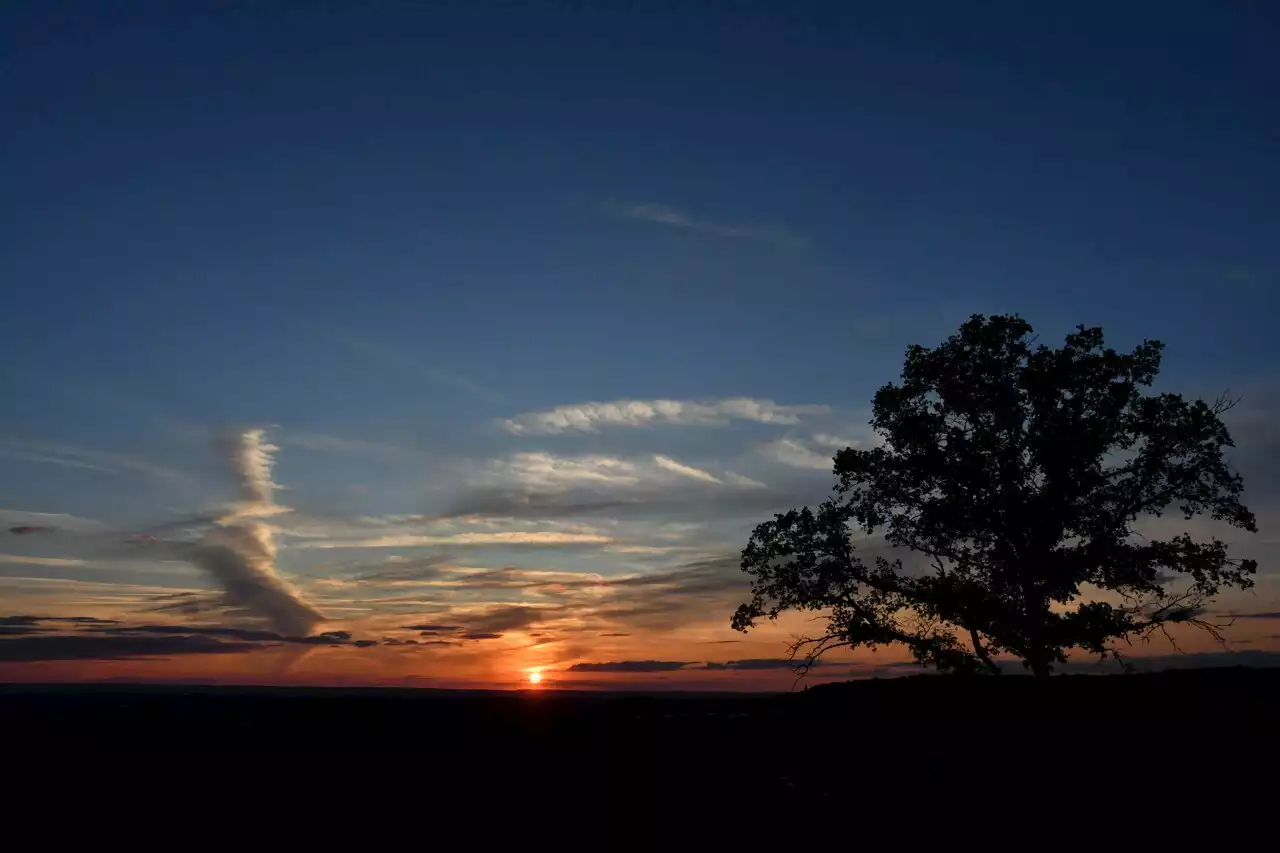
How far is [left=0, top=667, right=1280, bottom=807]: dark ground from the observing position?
20.8 meters

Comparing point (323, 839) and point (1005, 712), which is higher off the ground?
point (1005, 712)

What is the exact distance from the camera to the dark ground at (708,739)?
20812 mm

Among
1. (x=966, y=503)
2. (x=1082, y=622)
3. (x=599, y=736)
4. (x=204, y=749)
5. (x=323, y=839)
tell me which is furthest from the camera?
(x=966, y=503)

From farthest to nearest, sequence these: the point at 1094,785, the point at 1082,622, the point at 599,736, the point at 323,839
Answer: the point at 1082,622 → the point at 599,736 → the point at 1094,785 → the point at 323,839

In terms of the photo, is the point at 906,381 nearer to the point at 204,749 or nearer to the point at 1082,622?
the point at 1082,622

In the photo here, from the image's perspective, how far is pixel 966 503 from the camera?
117 ft

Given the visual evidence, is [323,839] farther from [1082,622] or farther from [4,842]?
[1082,622]

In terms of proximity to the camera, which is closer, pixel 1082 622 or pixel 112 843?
pixel 112 843

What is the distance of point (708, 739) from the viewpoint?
30.4 metres

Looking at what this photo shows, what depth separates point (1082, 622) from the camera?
33.0 metres

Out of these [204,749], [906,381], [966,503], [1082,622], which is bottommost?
[204,749]

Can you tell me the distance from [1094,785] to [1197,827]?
4.42m

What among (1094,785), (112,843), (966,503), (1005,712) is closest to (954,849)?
(1094,785)

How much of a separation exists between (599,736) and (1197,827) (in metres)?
19.0
